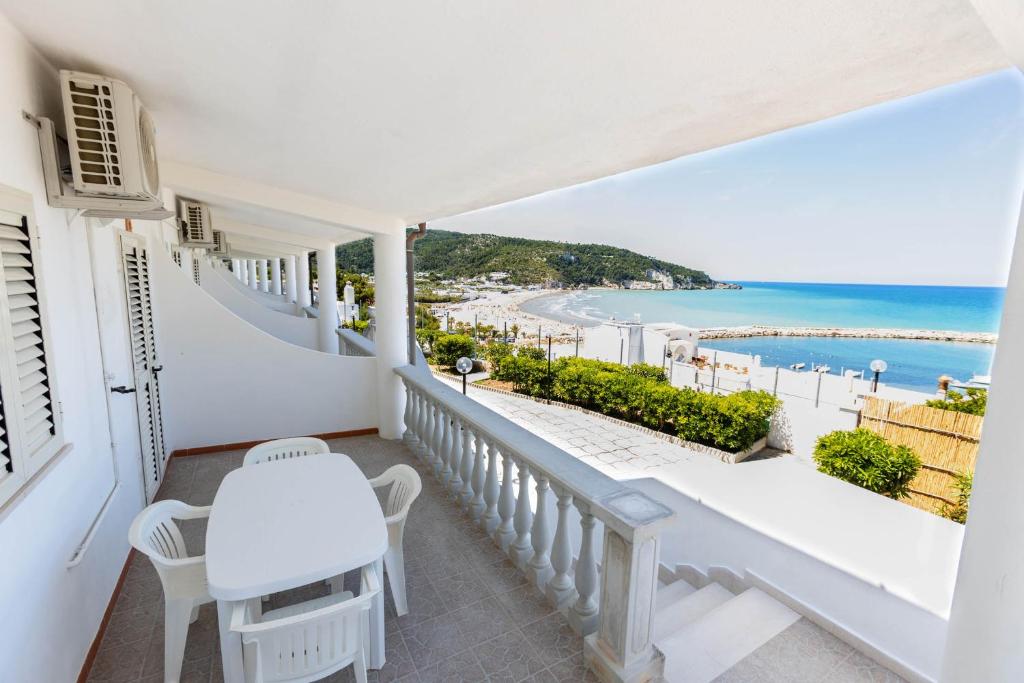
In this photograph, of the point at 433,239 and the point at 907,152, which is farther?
the point at 907,152

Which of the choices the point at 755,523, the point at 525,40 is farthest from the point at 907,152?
the point at 525,40

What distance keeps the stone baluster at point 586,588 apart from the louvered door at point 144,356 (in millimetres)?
3174

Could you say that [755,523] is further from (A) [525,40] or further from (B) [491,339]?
(B) [491,339]

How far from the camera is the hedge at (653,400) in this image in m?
10.1

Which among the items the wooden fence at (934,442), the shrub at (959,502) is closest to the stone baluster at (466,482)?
the shrub at (959,502)

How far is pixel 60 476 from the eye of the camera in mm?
1804

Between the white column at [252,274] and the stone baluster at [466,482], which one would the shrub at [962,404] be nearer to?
the stone baluster at [466,482]

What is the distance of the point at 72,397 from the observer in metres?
2.01

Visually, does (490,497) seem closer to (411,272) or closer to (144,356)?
(144,356)

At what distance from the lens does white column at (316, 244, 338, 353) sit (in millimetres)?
7504

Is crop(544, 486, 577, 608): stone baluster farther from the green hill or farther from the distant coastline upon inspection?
the distant coastline

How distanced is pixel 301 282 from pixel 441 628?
9.39 m

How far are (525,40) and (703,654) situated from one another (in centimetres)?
278

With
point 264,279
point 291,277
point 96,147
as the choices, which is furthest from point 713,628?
point 264,279
